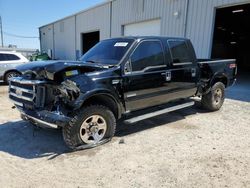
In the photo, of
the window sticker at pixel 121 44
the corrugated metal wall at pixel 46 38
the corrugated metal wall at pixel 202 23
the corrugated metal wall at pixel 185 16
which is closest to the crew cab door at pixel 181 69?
the window sticker at pixel 121 44

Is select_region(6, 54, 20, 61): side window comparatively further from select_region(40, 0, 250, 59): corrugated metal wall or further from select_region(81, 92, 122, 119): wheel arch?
select_region(81, 92, 122, 119): wheel arch

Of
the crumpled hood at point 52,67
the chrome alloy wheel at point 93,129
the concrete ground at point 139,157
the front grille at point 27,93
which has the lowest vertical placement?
the concrete ground at point 139,157

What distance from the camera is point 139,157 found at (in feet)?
13.0

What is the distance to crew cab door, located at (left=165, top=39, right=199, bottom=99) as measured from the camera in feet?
17.9

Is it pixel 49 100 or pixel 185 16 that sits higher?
pixel 185 16

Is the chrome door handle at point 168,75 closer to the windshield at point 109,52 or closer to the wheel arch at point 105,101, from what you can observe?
the windshield at point 109,52

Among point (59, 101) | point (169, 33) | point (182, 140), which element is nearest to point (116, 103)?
point (59, 101)

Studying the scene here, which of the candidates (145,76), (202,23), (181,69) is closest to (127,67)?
(145,76)

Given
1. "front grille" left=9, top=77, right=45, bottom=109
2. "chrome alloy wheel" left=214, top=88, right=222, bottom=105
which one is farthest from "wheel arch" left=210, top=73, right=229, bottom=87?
"front grille" left=9, top=77, right=45, bottom=109

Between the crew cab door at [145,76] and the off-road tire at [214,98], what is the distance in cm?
194

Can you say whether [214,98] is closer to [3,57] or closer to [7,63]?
[7,63]

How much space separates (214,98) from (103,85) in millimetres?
3930

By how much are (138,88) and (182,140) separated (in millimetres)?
1372

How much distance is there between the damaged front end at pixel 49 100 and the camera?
3.82 meters
